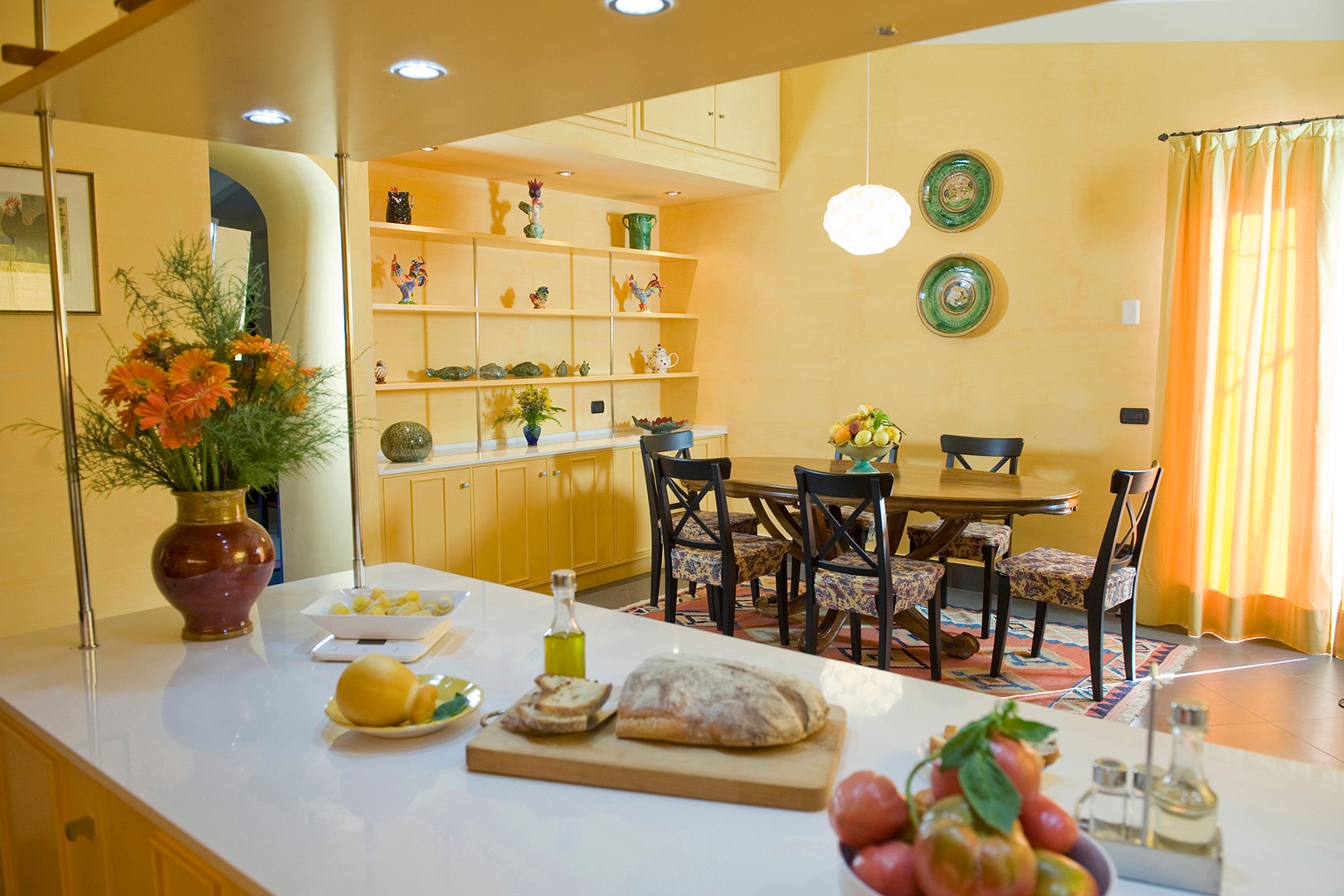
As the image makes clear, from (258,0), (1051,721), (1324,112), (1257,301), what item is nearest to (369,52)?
(258,0)

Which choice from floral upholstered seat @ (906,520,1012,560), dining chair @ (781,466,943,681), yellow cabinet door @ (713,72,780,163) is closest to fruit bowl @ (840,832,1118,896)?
dining chair @ (781,466,943,681)

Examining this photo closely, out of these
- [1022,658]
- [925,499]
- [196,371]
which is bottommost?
[1022,658]

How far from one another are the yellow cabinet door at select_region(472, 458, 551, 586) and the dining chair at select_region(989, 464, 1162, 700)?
2.39m

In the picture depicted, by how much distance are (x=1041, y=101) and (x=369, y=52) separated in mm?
4519

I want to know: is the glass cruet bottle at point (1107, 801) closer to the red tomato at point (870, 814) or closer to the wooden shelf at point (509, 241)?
the red tomato at point (870, 814)

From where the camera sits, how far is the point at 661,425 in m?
5.98

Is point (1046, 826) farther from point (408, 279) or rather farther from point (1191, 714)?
point (408, 279)

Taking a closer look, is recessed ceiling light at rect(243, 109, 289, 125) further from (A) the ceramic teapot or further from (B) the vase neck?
(A) the ceramic teapot

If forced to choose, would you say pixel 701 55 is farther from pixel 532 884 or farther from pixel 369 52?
pixel 532 884

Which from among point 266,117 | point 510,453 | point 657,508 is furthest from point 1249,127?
point 266,117

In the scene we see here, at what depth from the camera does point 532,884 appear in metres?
0.94

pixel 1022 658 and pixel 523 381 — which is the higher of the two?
pixel 523 381

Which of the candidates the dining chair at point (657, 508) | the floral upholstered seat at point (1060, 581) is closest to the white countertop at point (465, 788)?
the floral upholstered seat at point (1060, 581)

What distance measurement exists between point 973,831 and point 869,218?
4.21 meters
